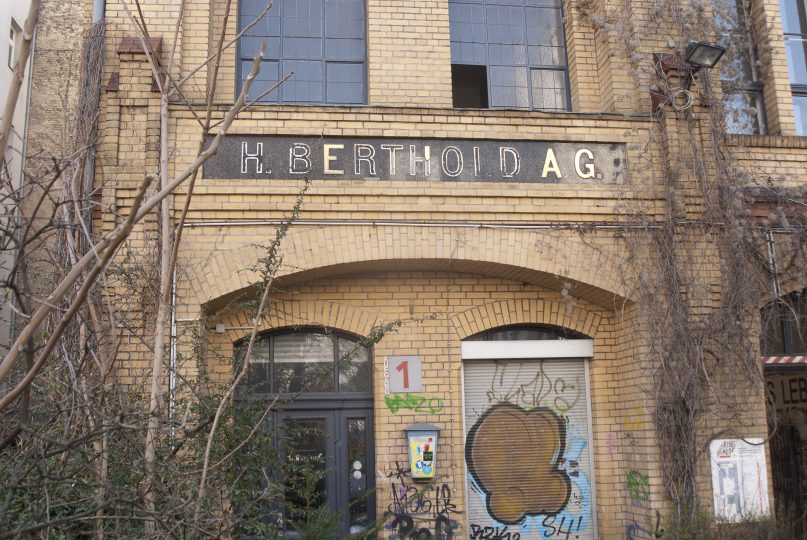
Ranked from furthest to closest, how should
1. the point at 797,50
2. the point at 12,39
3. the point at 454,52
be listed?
the point at 12,39, the point at 797,50, the point at 454,52

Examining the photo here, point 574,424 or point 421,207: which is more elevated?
point 421,207

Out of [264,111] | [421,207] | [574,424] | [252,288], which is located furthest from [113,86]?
[574,424]

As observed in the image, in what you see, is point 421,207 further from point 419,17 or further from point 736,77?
point 736,77

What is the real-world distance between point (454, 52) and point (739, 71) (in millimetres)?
3605

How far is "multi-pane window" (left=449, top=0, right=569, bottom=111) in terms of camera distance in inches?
392

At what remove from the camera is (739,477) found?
27.9 ft

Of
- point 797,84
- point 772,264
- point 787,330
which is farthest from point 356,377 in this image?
point 797,84

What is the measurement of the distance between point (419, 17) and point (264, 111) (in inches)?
93.2

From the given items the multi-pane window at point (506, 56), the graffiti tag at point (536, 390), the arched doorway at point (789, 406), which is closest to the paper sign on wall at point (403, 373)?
the graffiti tag at point (536, 390)

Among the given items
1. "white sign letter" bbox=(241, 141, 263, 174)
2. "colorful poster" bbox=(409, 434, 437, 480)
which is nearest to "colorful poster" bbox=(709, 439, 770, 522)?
"colorful poster" bbox=(409, 434, 437, 480)

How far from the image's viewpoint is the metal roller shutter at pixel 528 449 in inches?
351

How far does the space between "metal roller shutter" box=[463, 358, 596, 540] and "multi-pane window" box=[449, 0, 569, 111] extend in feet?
11.0

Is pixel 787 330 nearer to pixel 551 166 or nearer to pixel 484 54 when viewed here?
pixel 551 166

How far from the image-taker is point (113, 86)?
830 centimetres
